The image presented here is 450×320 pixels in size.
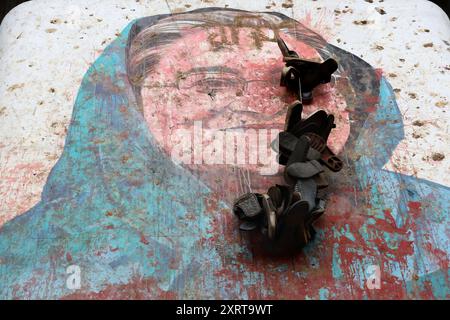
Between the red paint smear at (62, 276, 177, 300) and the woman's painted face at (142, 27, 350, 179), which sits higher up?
the woman's painted face at (142, 27, 350, 179)

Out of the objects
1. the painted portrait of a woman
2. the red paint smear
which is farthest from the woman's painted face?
the red paint smear

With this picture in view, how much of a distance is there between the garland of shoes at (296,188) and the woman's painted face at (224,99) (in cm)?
6

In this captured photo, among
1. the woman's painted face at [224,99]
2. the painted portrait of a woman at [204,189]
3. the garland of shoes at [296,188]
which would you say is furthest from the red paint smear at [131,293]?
the woman's painted face at [224,99]

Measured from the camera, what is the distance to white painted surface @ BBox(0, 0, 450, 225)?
1.36 m

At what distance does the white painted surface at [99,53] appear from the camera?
4.48ft

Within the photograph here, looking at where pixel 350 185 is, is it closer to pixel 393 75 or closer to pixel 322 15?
pixel 393 75

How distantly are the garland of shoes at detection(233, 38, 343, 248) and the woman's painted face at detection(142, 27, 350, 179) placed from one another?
0.21 ft

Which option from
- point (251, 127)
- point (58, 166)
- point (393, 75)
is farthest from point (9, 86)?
point (393, 75)

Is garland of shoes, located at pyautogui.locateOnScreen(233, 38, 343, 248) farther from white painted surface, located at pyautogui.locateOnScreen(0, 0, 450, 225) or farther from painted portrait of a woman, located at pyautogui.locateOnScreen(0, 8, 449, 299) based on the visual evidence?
white painted surface, located at pyautogui.locateOnScreen(0, 0, 450, 225)

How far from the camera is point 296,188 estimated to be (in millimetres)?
1230

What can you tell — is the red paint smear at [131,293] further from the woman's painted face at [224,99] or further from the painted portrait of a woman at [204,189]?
the woman's painted face at [224,99]

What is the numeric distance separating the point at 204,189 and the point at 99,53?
55 cm

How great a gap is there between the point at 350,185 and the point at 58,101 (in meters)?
0.75
